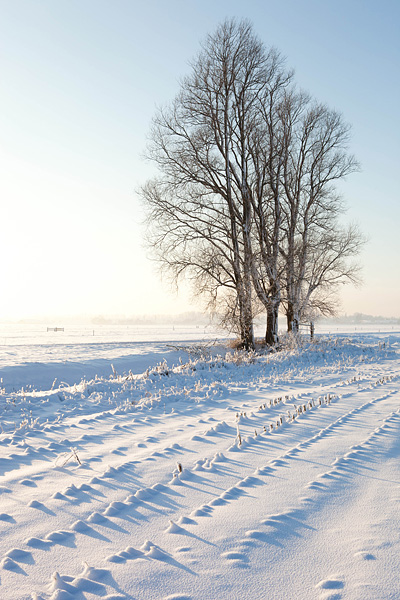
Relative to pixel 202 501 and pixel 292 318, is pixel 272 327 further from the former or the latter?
pixel 202 501

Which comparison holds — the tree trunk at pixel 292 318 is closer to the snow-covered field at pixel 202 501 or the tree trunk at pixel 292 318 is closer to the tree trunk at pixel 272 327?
the tree trunk at pixel 272 327

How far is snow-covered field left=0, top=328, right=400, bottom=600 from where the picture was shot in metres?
2.25

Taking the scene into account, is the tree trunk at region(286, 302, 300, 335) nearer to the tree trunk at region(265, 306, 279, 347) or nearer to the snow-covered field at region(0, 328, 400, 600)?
the tree trunk at region(265, 306, 279, 347)

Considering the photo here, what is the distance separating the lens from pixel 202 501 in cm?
336

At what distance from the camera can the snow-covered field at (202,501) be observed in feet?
7.38

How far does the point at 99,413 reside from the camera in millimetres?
7422

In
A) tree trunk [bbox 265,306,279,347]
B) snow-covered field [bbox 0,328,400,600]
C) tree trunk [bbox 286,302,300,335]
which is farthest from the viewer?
tree trunk [bbox 286,302,300,335]

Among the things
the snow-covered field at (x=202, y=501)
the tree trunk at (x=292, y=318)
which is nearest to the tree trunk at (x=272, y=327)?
the tree trunk at (x=292, y=318)

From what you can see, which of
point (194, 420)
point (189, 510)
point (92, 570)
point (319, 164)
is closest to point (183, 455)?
point (189, 510)

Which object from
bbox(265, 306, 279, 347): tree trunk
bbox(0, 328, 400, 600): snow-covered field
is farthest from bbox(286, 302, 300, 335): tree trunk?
bbox(0, 328, 400, 600): snow-covered field

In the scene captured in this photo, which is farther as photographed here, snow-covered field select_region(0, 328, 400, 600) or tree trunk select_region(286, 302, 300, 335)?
tree trunk select_region(286, 302, 300, 335)

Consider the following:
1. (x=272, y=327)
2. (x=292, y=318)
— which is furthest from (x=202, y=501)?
(x=292, y=318)

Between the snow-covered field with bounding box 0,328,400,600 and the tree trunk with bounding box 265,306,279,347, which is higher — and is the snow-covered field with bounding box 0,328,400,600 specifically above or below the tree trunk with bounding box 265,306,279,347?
below

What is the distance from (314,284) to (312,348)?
895 centimetres
